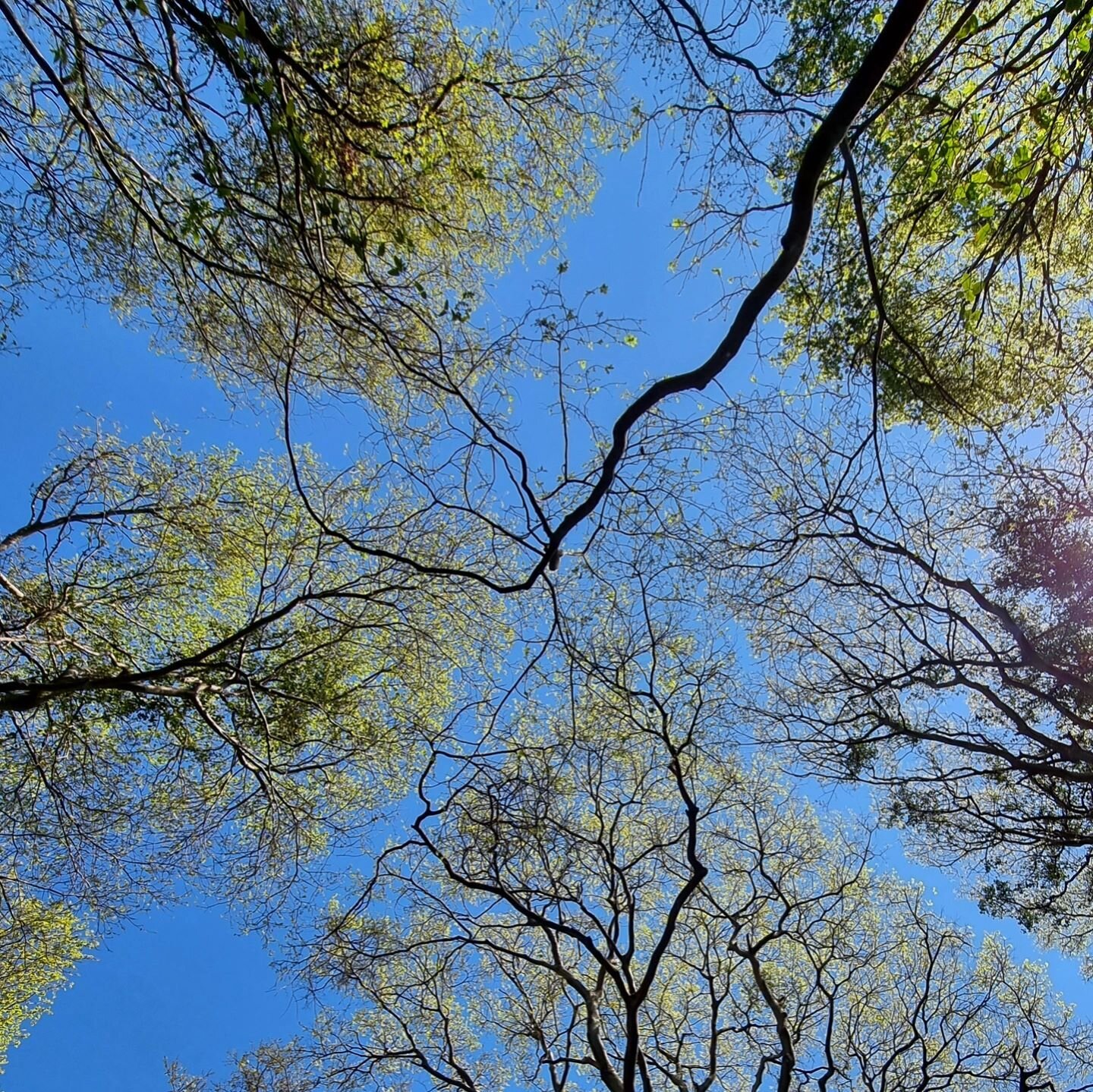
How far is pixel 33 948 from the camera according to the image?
919 centimetres

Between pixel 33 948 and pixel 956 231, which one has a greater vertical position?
pixel 956 231

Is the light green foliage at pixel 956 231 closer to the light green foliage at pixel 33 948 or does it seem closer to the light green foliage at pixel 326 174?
the light green foliage at pixel 326 174

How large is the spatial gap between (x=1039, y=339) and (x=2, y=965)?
14.3 meters

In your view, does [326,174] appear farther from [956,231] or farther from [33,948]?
[33,948]

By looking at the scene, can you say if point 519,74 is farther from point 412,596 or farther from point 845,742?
point 845,742

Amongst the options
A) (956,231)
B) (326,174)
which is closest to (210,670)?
(326,174)

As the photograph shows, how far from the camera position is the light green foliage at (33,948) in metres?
8.66

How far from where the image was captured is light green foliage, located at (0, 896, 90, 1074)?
8.66 meters

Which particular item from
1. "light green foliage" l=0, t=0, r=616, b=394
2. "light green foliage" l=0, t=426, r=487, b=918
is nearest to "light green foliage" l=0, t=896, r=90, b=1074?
"light green foliage" l=0, t=426, r=487, b=918

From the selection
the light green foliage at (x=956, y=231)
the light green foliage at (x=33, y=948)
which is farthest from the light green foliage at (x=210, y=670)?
the light green foliage at (x=956, y=231)

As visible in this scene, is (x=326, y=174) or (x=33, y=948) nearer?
(x=326, y=174)

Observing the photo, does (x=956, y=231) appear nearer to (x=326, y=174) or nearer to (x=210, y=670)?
(x=326, y=174)

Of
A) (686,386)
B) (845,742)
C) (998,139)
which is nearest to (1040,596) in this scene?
(845,742)

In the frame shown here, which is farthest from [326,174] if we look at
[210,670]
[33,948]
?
[33,948]
